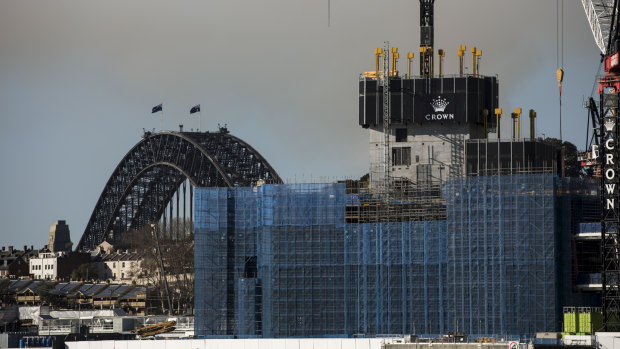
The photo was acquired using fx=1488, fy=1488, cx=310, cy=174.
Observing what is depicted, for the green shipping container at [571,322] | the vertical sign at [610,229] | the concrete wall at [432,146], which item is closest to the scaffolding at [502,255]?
the green shipping container at [571,322]

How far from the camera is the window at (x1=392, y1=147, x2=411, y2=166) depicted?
157 m

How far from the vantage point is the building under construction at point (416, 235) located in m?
140

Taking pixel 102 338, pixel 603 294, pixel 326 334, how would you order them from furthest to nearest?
1. pixel 102 338
2. pixel 326 334
3. pixel 603 294

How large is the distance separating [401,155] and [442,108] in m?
6.67

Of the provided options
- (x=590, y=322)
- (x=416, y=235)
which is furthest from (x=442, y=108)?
(x=590, y=322)

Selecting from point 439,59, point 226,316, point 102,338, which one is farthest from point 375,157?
point 102,338

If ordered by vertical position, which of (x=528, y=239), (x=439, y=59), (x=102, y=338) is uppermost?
(x=439, y=59)

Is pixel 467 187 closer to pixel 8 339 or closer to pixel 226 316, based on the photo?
pixel 226 316

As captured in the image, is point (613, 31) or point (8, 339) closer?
point (8, 339)

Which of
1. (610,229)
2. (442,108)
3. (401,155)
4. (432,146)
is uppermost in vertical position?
(442,108)

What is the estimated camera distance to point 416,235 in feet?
474

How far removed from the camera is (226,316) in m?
152

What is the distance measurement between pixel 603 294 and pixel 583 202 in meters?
11.6

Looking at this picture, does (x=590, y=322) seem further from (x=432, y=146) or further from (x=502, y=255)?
(x=432, y=146)
